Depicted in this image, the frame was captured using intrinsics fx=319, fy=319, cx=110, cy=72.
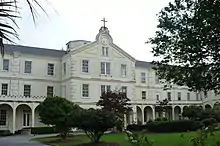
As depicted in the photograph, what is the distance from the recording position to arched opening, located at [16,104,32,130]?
42.3 m

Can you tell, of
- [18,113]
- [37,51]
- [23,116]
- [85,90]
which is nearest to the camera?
[18,113]

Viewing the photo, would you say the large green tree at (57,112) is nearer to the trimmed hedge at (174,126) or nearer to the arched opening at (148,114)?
the trimmed hedge at (174,126)

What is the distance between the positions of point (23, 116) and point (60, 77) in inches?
310

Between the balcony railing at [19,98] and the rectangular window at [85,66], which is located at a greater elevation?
the rectangular window at [85,66]

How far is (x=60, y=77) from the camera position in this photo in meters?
47.0

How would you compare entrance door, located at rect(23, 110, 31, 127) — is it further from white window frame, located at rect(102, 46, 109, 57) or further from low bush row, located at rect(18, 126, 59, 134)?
white window frame, located at rect(102, 46, 109, 57)

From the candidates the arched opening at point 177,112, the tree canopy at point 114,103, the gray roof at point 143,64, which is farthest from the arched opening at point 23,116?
the arched opening at point 177,112

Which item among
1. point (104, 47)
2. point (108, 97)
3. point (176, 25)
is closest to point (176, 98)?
point (104, 47)

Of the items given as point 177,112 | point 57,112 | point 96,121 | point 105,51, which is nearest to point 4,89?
point 105,51

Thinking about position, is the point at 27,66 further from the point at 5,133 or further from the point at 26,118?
the point at 5,133

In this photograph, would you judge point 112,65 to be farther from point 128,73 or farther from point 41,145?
point 41,145

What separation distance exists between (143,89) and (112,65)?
10839 mm

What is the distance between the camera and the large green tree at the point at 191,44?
13367 mm

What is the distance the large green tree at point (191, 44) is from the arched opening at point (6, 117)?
2918cm
